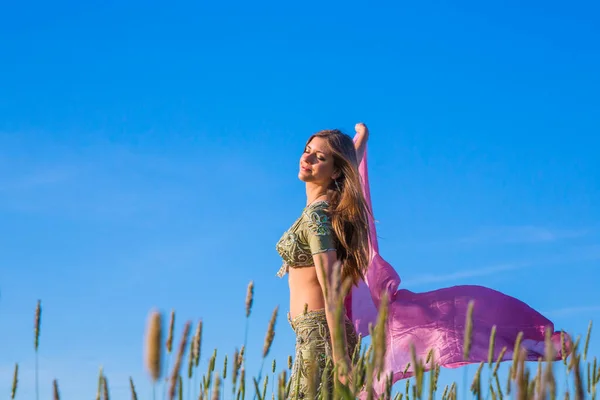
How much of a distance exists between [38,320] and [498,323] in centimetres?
389

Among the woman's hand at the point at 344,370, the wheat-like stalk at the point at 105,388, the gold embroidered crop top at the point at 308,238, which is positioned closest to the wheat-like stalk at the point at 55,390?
the wheat-like stalk at the point at 105,388

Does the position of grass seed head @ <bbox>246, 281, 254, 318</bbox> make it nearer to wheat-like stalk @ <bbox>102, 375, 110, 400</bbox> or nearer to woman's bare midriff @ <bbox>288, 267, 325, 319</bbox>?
wheat-like stalk @ <bbox>102, 375, 110, 400</bbox>

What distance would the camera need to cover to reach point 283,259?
4355 millimetres

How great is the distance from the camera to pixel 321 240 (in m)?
4.02

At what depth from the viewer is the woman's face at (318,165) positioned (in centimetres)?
457

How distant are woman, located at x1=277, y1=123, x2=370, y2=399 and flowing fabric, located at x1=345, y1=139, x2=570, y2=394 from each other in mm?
798

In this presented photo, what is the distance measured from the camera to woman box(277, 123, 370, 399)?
3971 millimetres

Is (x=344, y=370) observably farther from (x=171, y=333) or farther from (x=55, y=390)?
(x=55, y=390)

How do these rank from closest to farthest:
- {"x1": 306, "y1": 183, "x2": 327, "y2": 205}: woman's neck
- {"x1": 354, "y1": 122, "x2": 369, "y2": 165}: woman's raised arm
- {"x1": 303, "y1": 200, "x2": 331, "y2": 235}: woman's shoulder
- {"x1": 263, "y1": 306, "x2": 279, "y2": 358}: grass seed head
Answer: {"x1": 263, "y1": 306, "x2": 279, "y2": 358}: grass seed head, {"x1": 303, "y1": 200, "x2": 331, "y2": 235}: woman's shoulder, {"x1": 306, "y1": 183, "x2": 327, "y2": 205}: woman's neck, {"x1": 354, "y1": 122, "x2": 369, "y2": 165}: woman's raised arm

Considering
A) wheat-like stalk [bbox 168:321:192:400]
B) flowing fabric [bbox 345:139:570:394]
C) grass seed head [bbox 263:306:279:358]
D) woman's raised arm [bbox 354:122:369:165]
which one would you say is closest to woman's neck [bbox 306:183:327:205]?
flowing fabric [bbox 345:139:570:394]

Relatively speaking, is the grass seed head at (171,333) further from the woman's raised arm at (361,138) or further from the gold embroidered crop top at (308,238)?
the woman's raised arm at (361,138)

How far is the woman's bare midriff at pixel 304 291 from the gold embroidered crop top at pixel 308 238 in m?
0.05

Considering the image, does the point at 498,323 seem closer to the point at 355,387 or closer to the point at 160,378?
the point at 355,387

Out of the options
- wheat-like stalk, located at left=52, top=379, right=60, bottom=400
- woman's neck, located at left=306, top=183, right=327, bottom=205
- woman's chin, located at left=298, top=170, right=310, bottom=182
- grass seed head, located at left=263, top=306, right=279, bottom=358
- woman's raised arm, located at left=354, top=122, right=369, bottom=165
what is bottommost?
wheat-like stalk, located at left=52, top=379, right=60, bottom=400
